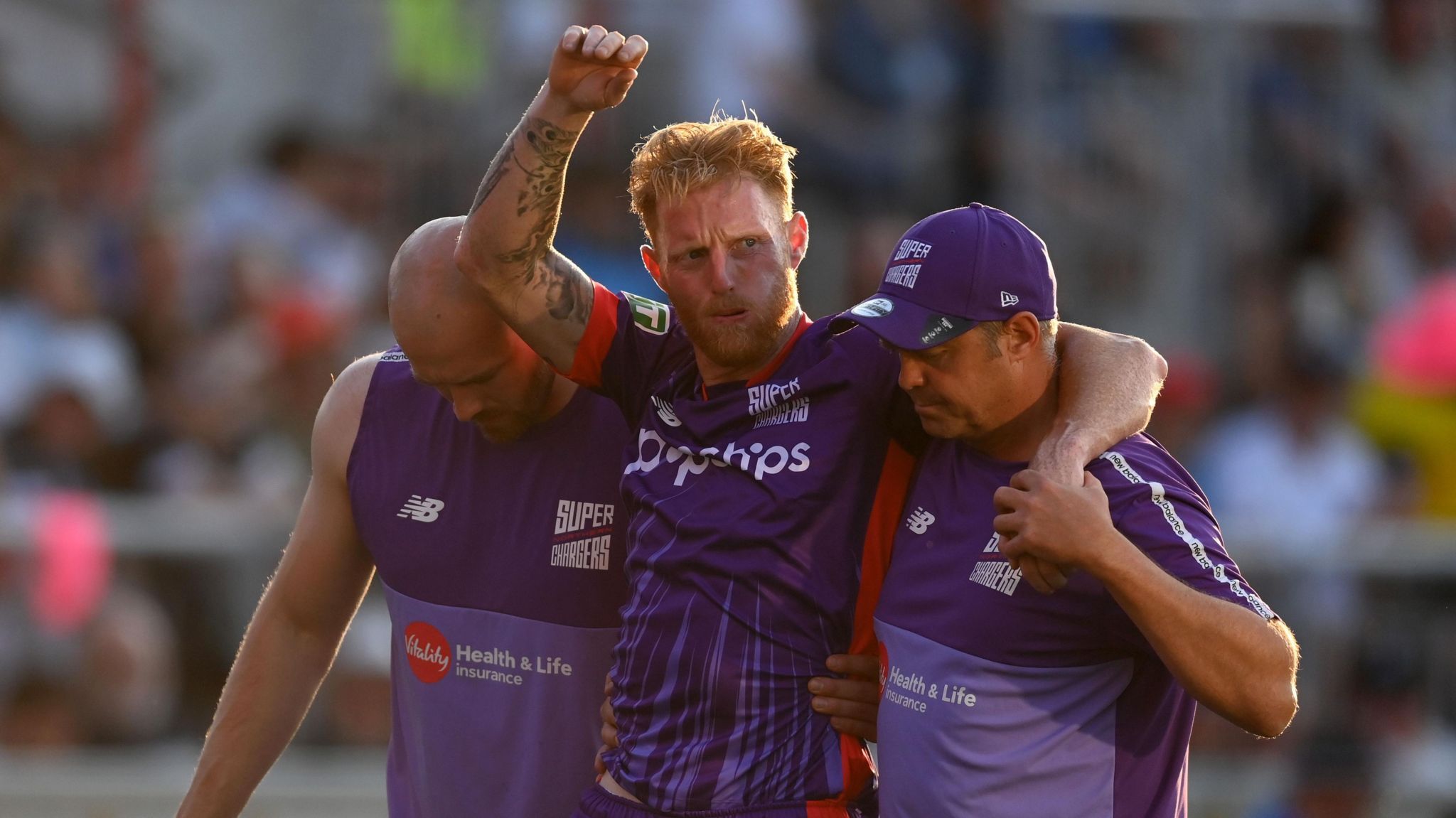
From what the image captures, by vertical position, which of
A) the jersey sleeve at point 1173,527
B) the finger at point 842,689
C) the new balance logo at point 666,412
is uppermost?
the jersey sleeve at point 1173,527

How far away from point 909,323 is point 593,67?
0.78 meters

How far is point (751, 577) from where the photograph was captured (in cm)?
355

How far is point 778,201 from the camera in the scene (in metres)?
3.73

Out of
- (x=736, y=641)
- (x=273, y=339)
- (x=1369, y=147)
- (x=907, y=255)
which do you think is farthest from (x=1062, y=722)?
(x=1369, y=147)

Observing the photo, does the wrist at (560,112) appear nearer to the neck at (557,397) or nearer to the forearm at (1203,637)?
the neck at (557,397)

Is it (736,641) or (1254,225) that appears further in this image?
(1254,225)

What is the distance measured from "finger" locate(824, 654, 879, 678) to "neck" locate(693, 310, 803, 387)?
579 mm

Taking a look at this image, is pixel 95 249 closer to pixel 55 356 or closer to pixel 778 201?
pixel 55 356

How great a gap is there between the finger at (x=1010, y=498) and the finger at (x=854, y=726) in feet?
1.93

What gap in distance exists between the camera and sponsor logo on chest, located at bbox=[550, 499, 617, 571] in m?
4.12

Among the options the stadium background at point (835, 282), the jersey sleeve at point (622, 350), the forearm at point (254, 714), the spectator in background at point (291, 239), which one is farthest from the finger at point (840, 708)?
the spectator in background at point (291, 239)

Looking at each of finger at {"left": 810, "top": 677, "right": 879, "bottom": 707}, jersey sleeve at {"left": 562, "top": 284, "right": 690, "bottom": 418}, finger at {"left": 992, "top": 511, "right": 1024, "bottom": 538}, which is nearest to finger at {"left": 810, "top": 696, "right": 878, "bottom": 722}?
finger at {"left": 810, "top": 677, "right": 879, "bottom": 707}

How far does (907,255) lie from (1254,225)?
677 cm

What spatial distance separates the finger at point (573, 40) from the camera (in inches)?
139
